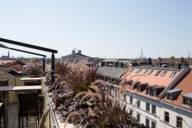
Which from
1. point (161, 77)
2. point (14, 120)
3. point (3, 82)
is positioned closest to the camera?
point (14, 120)

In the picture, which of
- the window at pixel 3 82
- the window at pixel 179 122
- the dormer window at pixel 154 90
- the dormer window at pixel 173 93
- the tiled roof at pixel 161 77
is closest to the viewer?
the window at pixel 3 82

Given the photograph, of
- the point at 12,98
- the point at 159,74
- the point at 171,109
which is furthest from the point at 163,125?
the point at 12,98

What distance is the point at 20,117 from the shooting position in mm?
5312

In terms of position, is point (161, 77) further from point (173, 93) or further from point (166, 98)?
point (173, 93)

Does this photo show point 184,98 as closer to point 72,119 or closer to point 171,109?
point 171,109

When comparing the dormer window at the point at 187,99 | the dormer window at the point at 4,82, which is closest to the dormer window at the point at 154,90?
the dormer window at the point at 187,99

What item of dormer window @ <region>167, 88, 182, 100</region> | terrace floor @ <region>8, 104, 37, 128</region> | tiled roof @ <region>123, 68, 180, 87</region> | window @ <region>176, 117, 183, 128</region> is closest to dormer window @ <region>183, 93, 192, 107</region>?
window @ <region>176, 117, 183, 128</region>

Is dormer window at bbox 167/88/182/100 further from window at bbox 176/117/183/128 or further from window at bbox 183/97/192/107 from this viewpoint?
window at bbox 176/117/183/128

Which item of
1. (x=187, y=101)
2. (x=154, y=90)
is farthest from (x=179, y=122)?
(x=154, y=90)

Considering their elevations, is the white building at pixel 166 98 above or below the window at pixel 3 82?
below

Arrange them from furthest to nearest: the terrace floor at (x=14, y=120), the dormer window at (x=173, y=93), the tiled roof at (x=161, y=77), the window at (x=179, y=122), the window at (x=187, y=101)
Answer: the tiled roof at (x=161, y=77) → the dormer window at (x=173, y=93) → the window at (x=187, y=101) → the window at (x=179, y=122) → the terrace floor at (x=14, y=120)

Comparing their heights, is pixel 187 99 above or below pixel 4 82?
below

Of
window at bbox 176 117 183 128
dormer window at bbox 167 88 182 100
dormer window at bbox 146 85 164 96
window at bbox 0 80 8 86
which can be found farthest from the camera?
dormer window at bbox 146 85 164 96

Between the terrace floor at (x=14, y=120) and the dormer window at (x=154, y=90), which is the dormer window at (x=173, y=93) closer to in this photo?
the dormer window at (x=154, y=90)
